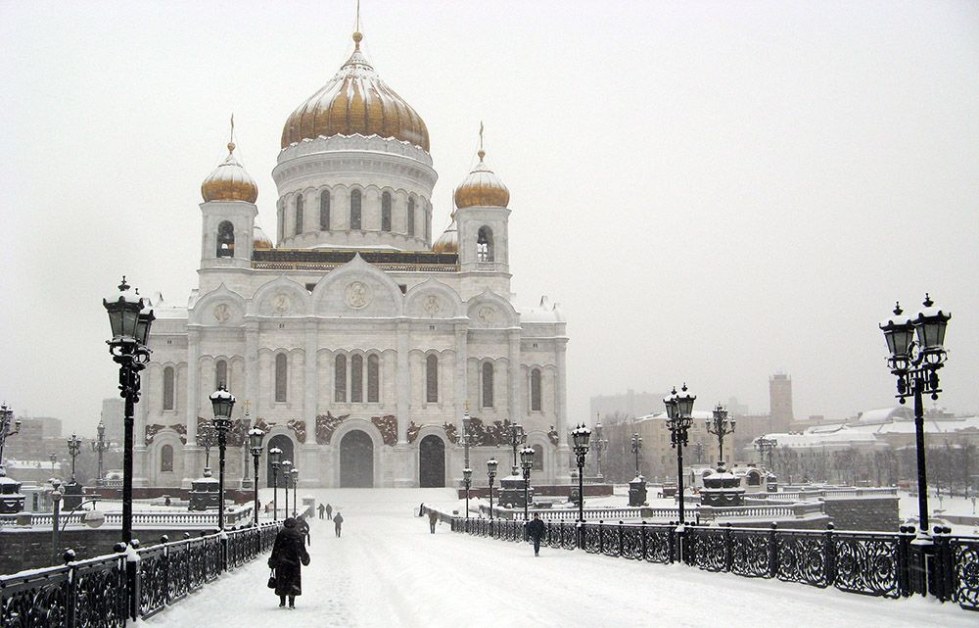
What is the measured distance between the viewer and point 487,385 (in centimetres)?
5834

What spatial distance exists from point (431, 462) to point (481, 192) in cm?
1578

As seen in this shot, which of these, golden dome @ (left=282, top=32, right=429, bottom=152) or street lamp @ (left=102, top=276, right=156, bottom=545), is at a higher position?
golden dome @ (left=282, top=32, right=429, bottom=152)

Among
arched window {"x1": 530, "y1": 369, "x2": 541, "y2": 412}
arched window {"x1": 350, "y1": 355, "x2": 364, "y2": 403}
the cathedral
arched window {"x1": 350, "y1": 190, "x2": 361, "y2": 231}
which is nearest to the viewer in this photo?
the cathedral

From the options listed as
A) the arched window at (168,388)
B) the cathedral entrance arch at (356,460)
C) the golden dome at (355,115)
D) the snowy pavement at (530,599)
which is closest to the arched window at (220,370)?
the arched window at (168,388)

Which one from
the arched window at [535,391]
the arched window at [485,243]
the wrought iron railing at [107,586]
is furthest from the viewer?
the arched window at [485,243]

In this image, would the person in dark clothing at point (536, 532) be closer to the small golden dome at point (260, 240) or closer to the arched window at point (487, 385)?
the arched window at point (487, 385)

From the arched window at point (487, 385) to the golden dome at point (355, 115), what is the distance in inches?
600

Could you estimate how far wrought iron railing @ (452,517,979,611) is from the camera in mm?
11781

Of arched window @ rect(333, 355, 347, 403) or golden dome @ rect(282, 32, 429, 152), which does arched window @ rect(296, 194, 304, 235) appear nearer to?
golden dome @ rect(282, 32, 429, 152)

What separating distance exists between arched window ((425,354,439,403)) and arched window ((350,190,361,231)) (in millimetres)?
9898

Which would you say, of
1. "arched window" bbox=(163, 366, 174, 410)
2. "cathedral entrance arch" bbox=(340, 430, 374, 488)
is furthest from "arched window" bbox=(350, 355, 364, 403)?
"arched window" bbox=(163, 366, 174, 410)

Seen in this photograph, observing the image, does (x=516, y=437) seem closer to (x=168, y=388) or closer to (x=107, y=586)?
(x=168, y=388)

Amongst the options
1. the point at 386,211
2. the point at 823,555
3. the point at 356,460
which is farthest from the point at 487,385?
the point at 823,555

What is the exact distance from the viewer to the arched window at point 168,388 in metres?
57.0
